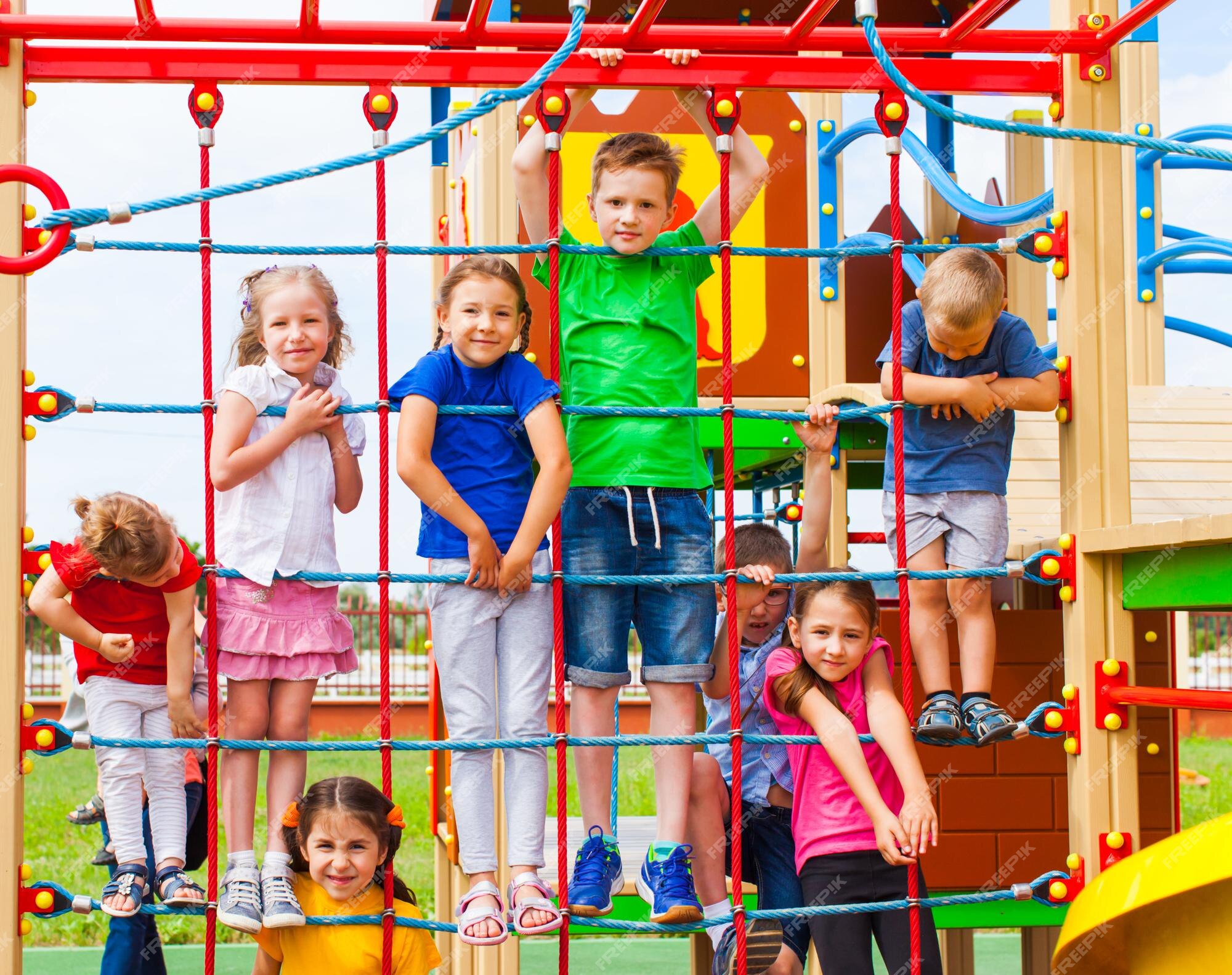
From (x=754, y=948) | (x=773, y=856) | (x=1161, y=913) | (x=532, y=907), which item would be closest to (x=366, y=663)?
(x=773, y=856)

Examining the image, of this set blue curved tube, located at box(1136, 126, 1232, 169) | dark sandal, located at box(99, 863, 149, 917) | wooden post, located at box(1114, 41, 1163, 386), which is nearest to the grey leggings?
dark sandal, located at box(99, 863, 149, 917)

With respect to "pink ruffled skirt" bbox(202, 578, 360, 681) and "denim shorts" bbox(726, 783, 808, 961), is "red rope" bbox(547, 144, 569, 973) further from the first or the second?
"denim shorts" bbox(726, 783, 808, 961)

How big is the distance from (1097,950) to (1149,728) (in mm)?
2301

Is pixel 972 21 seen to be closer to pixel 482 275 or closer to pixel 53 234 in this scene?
pixel 482 275

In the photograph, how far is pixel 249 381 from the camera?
2789 mm

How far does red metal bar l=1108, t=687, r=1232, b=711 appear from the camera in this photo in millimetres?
2330

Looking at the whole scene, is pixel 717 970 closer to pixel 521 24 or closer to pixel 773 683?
pixel 773 683

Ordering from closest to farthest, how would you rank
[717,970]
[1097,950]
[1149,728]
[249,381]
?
1. [1097,950]
2. [249,381]
3. [717,970]
4. [1149,728]

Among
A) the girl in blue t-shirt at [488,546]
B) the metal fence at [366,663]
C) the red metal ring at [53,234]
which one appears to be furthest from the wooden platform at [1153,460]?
the metal fence at [366,663]

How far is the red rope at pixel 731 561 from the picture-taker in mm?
2670

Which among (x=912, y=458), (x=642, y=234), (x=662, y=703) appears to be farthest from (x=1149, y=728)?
(x=642, y=234)

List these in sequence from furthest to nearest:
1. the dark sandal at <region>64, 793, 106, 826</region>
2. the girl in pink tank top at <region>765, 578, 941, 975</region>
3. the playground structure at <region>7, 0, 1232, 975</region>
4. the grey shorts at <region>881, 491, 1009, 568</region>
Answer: the dark sandal at <region>64, 793, 106, 826</region> → the grey shorts at <region>881, 491, 1009, 568</region> → the girl in pink tank top at <region>765, 578, 941, 975</region> → the playground structure at <region>7, 0, 1232, 975</region>

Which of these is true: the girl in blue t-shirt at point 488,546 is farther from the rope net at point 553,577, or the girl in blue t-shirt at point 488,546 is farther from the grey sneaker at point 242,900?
the grey sneaker at point 242,900

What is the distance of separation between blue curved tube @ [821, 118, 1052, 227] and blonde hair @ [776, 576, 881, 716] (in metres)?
2.03
